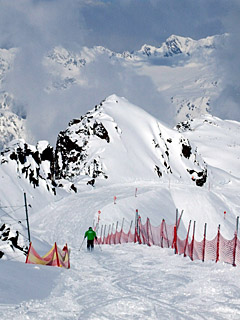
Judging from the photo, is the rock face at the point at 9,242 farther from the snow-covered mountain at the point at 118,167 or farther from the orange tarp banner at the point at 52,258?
the snow-covered mountain at the point at 118,167

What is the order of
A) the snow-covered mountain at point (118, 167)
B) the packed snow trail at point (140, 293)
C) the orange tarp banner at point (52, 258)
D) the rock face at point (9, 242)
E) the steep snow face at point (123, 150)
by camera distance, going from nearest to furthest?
the packed snow trail at point (140, 293)
the orange tarp banner at point (52, 258)
the rock face at point (9, 242)
the snow-covered mountain at point (118, 167)
the steep snow face at point (123, 150)

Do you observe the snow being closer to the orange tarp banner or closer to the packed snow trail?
the packed snow trail

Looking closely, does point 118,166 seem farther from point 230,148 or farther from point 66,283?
point 230,148

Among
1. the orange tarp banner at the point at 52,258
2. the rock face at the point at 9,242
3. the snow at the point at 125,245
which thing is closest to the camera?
the snow at the point at 125,245

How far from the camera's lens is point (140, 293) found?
383 inches

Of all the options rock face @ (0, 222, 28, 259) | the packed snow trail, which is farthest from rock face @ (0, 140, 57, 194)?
the packed snow trail

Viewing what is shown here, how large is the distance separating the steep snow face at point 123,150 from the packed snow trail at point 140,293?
57560 millimetres

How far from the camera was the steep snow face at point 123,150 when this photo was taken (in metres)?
82.6

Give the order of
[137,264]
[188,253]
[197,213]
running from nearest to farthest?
[137,264] → [188,253] → [197,213]

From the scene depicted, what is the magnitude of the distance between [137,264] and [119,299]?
245 inches

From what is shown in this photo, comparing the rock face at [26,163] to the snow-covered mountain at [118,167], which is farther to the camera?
the snow-covered mountain at [118,167]

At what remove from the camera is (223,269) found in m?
12.9

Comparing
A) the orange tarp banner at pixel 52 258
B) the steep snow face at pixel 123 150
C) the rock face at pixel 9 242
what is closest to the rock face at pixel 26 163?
the steep snow face at pixel 123 150

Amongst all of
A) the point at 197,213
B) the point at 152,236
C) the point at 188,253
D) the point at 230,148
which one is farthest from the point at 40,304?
the point at 230,148
